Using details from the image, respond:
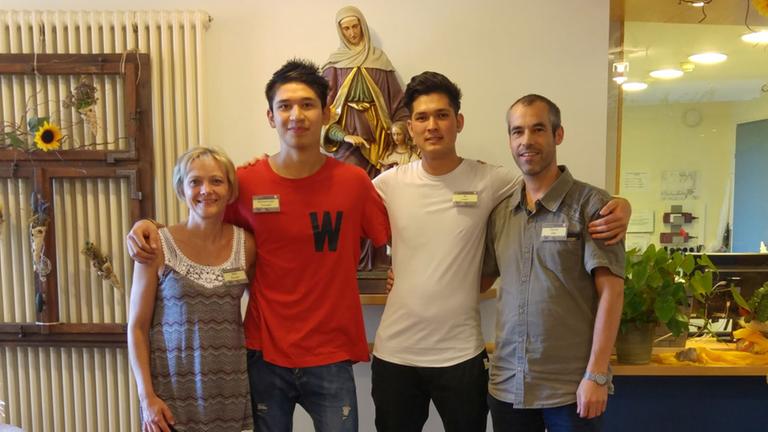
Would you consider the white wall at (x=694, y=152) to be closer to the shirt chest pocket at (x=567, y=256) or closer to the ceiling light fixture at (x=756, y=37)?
the ceiling light fixture at (x=756, y=37)

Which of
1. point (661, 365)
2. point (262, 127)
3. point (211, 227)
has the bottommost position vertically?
point (661, 365)

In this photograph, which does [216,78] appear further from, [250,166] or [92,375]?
[92,375]

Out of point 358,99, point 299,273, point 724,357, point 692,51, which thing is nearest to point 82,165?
point 358,99

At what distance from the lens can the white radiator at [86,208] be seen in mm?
2580

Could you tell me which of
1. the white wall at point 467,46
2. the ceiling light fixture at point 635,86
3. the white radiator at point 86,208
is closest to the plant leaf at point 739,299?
the white wall at point 467,46

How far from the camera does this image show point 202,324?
1.46m

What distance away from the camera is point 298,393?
1.65m

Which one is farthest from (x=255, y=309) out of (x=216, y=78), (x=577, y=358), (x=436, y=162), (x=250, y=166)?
(x=216, y=78)

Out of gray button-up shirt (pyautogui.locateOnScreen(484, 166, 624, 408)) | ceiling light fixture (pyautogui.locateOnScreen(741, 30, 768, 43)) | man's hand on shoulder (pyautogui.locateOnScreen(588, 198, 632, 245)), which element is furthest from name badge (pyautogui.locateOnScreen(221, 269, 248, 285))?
ceiling light fixture (pyautogui.locateOnScreen(741, 30, 768, 43))

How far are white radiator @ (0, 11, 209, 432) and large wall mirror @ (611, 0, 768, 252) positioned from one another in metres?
2.68

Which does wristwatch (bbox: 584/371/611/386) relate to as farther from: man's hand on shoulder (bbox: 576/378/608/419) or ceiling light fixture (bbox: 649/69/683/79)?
ceiling light fixture (bbox: 649/69/683/79)

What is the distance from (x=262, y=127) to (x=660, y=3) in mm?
2146

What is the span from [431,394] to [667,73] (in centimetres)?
289

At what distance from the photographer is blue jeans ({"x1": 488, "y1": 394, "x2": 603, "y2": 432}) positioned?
5.00 ft
